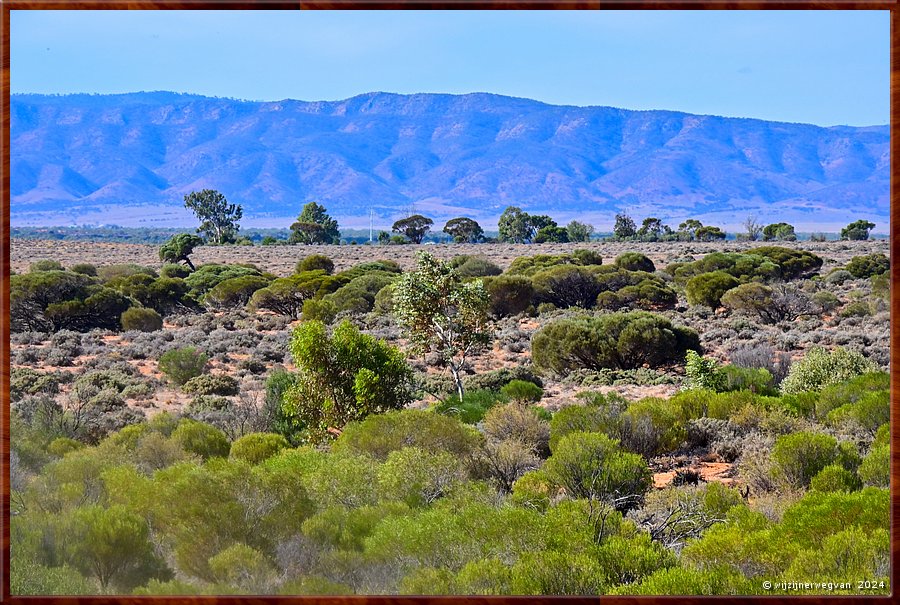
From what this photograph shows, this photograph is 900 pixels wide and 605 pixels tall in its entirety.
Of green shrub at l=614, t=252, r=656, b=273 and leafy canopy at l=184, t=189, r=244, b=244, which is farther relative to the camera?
leafy canopy at l=184, t=189, r=244, b=244

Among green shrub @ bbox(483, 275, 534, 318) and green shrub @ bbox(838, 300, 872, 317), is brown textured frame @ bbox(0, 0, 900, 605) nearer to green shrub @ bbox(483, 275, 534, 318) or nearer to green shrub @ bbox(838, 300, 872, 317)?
green shrub @ bbox(838, 300, 872, 317)

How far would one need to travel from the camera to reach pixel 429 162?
166375 millimetres

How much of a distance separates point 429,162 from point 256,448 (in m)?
160

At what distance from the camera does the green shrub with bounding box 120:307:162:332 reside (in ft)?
82.6

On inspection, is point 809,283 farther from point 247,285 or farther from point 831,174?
point 831,174

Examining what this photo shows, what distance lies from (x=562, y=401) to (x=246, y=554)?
10430 mm

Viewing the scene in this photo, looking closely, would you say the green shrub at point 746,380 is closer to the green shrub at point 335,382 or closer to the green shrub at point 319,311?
the green shrub at point 335,382

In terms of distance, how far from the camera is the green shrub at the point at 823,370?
13422 millimetres

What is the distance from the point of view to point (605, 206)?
134 metres

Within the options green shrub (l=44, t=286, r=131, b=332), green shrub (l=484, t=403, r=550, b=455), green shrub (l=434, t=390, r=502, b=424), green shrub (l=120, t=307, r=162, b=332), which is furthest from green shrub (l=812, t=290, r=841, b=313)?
green shrub (l=44, t=286, r=131, b=332)

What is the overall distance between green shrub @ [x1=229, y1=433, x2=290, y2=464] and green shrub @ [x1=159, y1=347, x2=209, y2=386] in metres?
8.61

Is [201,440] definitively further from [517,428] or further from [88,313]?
[88,313]

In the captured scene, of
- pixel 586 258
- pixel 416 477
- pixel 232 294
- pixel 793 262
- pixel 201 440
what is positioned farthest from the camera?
pixel 586 258

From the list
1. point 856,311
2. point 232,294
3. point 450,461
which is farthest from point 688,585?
point 232,294
